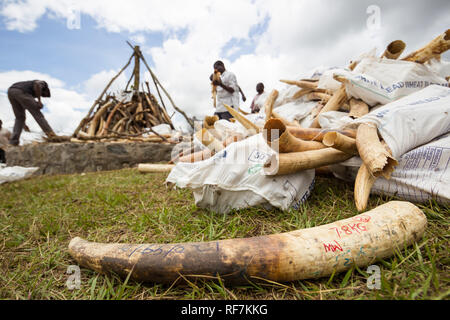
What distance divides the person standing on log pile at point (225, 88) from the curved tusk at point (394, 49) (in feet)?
10.2

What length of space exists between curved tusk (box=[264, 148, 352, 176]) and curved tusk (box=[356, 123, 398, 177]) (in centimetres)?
16

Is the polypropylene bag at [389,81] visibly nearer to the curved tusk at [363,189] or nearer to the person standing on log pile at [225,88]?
the curved tusk at [363,189]

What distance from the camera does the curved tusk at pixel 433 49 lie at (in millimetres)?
1664

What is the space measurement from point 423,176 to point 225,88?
407 centimetres

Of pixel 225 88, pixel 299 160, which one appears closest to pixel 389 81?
pixel 299 160

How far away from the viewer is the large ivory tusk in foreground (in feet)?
2.27

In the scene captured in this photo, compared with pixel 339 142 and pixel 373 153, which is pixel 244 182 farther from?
pixel 373 153

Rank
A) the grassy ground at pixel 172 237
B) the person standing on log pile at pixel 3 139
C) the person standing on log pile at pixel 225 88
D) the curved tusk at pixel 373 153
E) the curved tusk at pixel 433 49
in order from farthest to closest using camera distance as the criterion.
→ the person standing on log pile at pixel 3 139
the person standing on log pile at pixel 225 88
the curved tusk at pixel 433 49
the curved tusk at pixel 373 153
the grassy ground at pixel 172 237

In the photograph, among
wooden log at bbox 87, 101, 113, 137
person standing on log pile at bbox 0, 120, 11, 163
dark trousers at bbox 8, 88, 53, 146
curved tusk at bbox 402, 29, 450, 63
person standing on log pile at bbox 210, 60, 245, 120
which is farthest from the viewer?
wooden log at bbox 87, 101, 113, 137

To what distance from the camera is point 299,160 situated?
119 cm

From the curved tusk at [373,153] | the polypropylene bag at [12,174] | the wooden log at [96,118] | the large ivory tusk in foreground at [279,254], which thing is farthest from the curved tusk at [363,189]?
the wooden log at [96,118]

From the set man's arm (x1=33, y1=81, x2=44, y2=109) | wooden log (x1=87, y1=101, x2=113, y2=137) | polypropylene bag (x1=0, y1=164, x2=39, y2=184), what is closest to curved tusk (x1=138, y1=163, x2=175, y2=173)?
polypropylene bag (x1=0, y1=164, x2=39, y2=184)

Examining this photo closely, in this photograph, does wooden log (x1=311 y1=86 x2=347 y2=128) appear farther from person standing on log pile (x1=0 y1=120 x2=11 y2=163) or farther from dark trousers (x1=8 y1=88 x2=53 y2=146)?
person standing on log pile (x1=0 y1=120 x2=11 y2=163)
